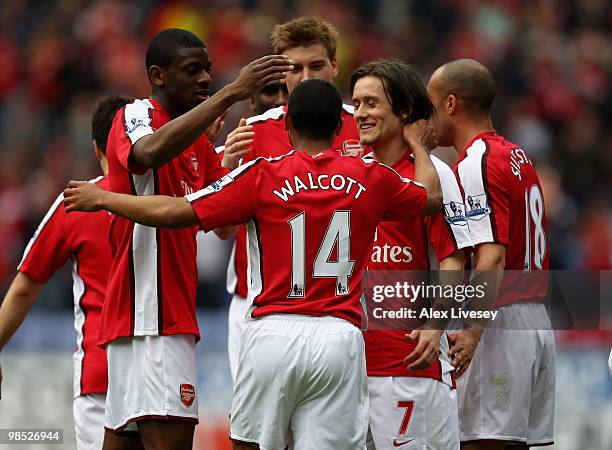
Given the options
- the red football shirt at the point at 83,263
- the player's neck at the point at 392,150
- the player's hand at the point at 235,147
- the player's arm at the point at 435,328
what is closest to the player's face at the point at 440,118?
the player's neck at the point at 392,150

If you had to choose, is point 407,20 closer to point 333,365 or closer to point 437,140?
point 437,140

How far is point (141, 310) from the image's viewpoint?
20.6 ft

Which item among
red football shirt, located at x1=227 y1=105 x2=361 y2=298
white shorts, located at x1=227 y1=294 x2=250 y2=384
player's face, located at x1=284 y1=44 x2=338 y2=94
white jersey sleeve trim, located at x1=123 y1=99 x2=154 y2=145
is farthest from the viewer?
player's face, located at x1=284 y1=44 x2=338 y2=94

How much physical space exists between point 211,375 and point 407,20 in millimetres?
8413

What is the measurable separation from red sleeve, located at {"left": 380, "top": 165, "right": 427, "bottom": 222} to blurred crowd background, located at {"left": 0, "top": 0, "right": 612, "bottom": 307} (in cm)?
888

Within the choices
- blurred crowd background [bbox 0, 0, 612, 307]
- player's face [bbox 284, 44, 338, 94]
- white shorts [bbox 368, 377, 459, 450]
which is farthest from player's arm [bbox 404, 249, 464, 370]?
blurred crowd background [bbox 0, 0, 612, 307]

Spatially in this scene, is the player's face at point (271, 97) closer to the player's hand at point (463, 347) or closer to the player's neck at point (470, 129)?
the player's neck at point (470, 129)

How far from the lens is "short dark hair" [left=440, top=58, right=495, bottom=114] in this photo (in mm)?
7395

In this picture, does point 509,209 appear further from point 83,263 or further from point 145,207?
point 83,263

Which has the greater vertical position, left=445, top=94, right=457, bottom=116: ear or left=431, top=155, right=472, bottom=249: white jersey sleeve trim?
left=445, top=94, right=457, bottom=116: ear

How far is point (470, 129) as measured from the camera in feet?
24.3

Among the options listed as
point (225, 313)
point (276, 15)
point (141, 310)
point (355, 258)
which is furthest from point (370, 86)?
point (276, 15)

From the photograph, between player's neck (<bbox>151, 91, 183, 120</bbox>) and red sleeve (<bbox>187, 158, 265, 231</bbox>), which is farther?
player's neck (<bbox>151, 91, 183, 120</bbox>)

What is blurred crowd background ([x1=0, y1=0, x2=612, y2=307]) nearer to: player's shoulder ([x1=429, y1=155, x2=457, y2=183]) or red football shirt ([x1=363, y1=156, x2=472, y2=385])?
player's shoulder ([x1=429, y1=155, x2=457, y2=183])
